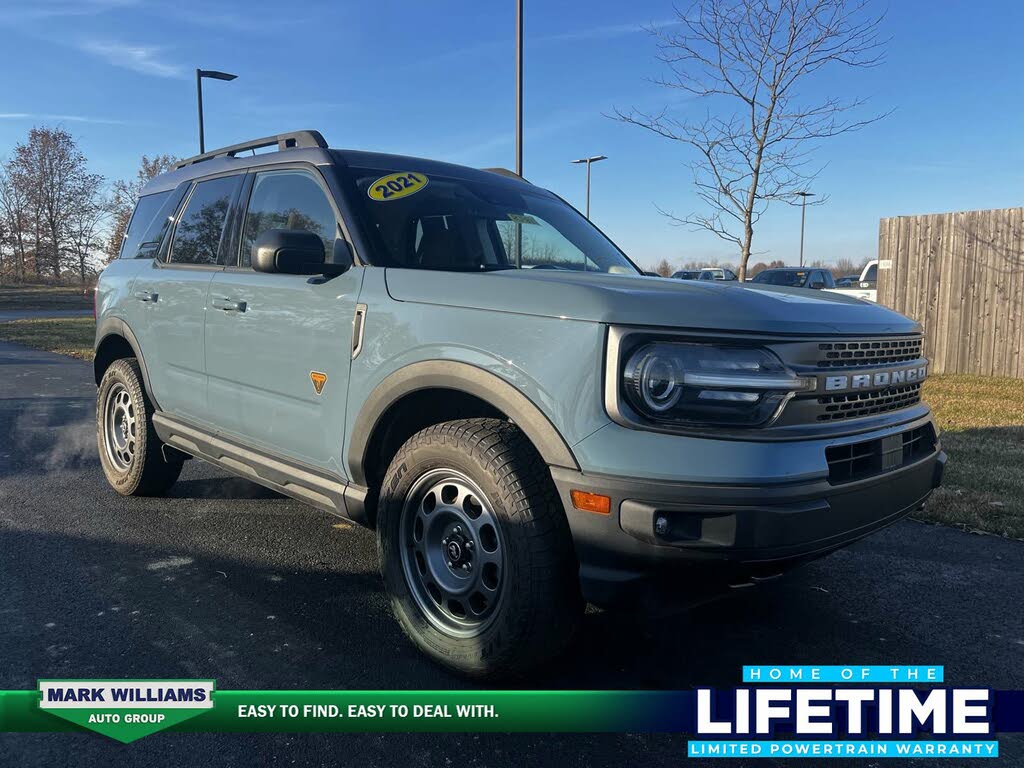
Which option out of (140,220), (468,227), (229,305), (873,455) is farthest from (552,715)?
(140,220)

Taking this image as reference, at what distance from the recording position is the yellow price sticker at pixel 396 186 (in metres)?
3.42

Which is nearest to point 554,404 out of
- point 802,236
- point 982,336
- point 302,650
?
point 302,650

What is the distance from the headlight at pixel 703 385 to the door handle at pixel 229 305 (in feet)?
7.30

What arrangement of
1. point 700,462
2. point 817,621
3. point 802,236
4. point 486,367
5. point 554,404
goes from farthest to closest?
point 802,236, point 817,621, point 486,367, point 554,404, point 700,462

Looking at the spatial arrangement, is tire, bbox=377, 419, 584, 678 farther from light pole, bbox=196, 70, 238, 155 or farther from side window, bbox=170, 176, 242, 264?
light pole, bbox=196, 70, 238, 155

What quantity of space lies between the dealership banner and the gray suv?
0.19 m

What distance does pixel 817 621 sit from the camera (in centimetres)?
326

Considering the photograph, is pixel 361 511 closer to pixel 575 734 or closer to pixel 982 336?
pixel 575 734

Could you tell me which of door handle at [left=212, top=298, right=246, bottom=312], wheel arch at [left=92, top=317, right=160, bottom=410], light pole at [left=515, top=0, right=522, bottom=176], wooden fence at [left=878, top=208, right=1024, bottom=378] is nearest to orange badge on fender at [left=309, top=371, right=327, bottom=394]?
door handle at [left=212, top=298, right=246, bottom=312]

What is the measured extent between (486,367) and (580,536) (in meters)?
0.66

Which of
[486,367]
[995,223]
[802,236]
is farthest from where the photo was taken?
[802,236]

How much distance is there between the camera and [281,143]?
3.90 meters

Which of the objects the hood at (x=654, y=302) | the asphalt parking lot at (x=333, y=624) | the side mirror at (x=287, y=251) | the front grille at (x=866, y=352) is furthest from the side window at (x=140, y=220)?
the front grille at (x=866, y=352)

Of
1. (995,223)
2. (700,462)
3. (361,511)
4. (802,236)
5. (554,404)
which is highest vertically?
(802,236)
